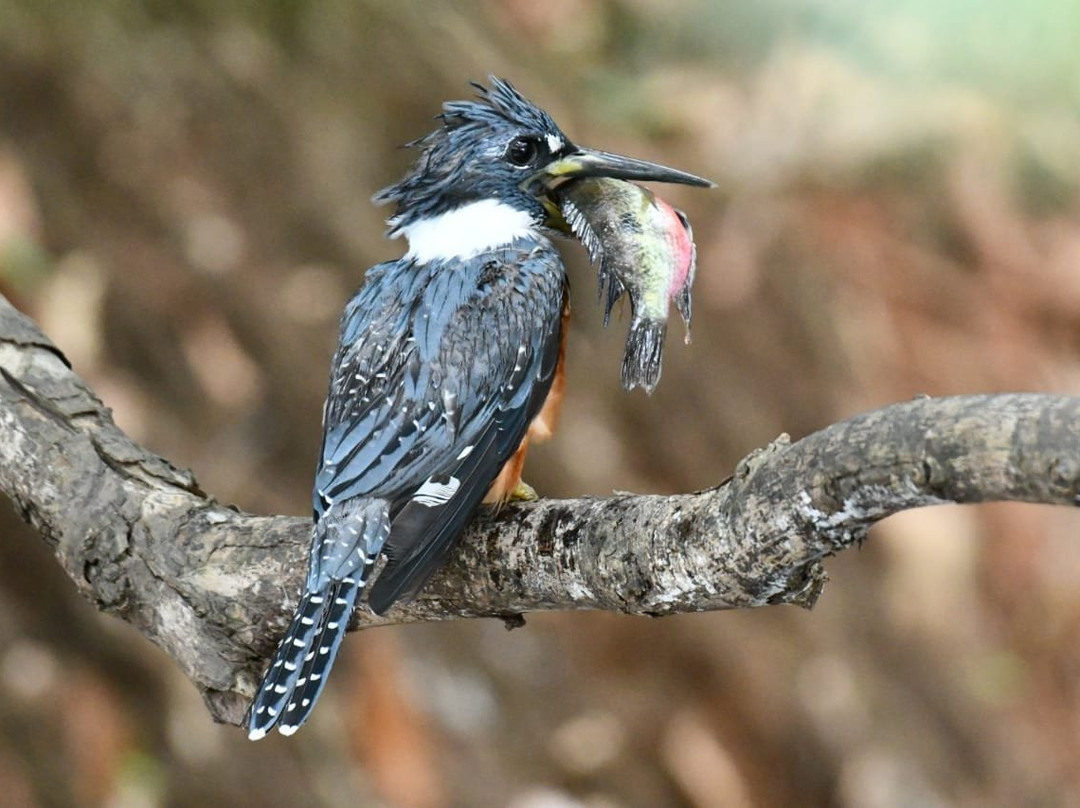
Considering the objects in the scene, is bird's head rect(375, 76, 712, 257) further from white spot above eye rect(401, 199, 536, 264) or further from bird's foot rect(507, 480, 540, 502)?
bird's foot rect(507, 480, 540, 502)

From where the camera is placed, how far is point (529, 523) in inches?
91.7

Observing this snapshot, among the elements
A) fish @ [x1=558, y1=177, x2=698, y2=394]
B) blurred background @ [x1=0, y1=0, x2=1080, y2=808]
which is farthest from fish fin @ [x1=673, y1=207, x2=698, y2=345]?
blurred background @ [x1=0, y1=0, x2=1080, y2=808]

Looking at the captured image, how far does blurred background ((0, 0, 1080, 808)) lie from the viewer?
4426mm

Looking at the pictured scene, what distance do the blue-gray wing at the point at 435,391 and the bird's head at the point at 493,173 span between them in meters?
0.10

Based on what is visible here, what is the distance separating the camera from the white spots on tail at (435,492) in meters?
2.40

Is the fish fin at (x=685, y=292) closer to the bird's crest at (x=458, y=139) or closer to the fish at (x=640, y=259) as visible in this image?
the fish at (x=640, y=259)

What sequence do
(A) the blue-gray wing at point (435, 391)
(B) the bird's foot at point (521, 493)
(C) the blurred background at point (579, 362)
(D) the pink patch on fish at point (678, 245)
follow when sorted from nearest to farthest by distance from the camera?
1. (A) the blue-gray wing at point (435, 391)
2. (D) the pink patch on fish at point (678, 245)
3. (B) the bird's foot at point (521, 493)
4. (C) the blurred background at point (579, 362)

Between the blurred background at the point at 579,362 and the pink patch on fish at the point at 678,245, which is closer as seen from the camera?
the pink patch on fish at the point at 678,245

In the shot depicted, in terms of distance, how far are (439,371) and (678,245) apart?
1.80 feet

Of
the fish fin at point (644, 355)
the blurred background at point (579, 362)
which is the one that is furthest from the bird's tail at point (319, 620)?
the blurred background at point (579, 362)

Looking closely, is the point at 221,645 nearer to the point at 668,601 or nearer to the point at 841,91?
the point at 668,601

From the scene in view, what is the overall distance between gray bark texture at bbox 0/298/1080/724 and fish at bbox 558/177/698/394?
1.12 feet

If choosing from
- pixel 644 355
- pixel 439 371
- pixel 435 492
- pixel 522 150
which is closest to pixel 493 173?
pixel 522 150

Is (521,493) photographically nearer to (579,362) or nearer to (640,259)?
(640,259)
